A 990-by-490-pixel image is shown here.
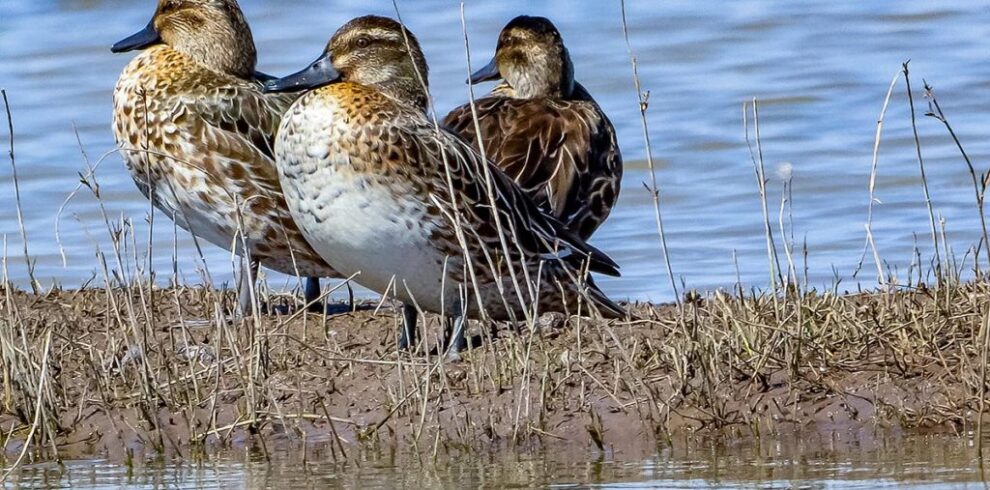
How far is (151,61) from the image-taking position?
27.4ft

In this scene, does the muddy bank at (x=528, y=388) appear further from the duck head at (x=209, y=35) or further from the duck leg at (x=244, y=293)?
the duck head at (x=209, y=35)

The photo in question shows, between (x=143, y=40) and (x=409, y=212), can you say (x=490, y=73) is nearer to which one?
(x=143, y=40)

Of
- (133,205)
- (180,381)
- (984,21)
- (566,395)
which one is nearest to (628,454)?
(566,395)

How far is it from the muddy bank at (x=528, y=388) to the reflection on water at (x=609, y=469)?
0.11m

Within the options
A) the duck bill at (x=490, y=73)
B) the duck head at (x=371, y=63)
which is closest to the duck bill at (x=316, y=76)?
the duck head at (x=371, y=63)

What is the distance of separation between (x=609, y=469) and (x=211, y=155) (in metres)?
3.00

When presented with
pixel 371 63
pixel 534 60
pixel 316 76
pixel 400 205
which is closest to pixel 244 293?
pixel 316 76

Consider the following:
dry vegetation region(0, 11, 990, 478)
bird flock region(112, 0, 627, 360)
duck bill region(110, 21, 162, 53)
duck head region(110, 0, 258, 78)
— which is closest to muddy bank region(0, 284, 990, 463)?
dry vegetation region(0, 11, 990, 478)

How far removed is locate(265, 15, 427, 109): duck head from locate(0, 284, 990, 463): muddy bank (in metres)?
1.17

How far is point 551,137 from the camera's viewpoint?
343 inches

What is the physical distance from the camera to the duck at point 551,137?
8.52 metres

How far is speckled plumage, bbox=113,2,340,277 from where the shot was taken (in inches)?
311

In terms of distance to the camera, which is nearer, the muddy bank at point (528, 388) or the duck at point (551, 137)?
the muddy bank at point (528, 388)

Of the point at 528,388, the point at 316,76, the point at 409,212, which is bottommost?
the point at 528,388
